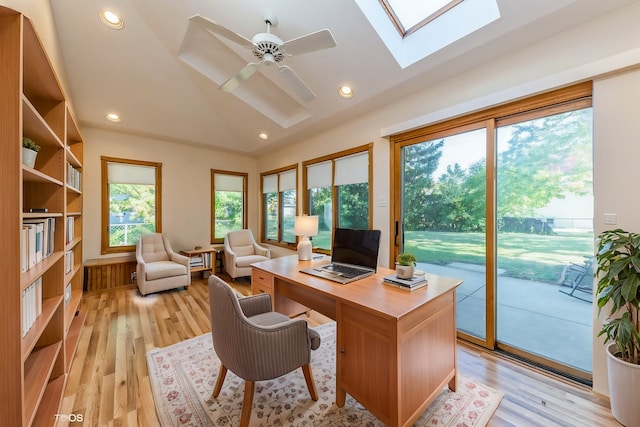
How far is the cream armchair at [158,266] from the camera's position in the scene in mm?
3730

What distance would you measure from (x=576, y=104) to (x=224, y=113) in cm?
440

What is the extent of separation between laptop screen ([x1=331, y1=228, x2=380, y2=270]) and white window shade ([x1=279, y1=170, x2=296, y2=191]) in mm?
2629

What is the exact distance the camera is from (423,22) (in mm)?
2311

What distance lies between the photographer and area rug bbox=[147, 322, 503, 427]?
1583 millimetres

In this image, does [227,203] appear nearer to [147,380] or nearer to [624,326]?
[147,380]

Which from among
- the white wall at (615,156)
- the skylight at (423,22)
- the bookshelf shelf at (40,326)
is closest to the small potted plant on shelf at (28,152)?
the bookshelf shelf at (40,326)

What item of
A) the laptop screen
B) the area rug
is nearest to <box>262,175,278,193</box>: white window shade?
the laptop screen

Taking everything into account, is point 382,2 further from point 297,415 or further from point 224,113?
point 297,415

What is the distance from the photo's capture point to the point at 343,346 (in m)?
1.61

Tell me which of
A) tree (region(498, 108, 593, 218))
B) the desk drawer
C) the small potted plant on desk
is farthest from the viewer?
the desk drawer

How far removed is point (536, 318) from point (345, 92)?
298 cm

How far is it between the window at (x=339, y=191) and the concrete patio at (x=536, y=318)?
1463 mm

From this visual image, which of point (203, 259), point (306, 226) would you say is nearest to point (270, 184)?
point (203, 259)

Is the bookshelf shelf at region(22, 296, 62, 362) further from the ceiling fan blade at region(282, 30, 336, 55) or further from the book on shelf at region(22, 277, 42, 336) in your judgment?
the ceiling fan blade at region(282, 30, 336, 55)
